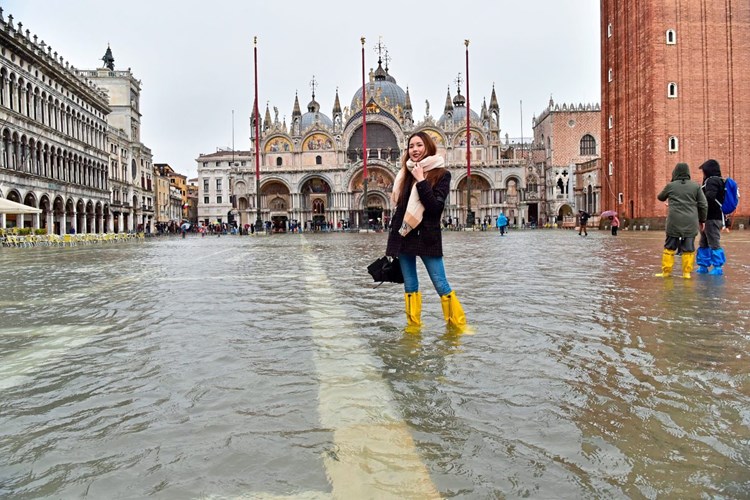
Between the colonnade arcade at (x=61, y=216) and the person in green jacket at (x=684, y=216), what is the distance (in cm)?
3320

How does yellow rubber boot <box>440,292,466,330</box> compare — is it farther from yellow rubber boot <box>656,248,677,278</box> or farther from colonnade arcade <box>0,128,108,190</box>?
colonnade arcade <box>0,128,108,190</box>

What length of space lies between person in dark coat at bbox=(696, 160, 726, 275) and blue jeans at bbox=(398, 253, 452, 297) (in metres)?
6.01

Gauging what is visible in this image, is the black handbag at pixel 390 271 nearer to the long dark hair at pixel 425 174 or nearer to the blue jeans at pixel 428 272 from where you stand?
the blue jeans at pixel 428 272

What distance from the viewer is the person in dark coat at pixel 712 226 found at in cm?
881

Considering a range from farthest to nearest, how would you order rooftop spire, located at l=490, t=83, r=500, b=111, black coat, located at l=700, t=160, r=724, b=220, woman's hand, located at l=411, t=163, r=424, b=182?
rooftop spire, located at l=490, t=83, r=500, b=111, black coat, located at l=700, t=160, r=724, b=220, woman's hand, located at l=411, t=163, r=424, b=182

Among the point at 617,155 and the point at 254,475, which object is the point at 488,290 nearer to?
the point at 254,475

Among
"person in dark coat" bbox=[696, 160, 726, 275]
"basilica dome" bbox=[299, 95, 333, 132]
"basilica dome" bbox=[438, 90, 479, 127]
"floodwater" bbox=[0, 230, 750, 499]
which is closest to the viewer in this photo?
"floodwater" bbox=[0, 230, 750, 499]

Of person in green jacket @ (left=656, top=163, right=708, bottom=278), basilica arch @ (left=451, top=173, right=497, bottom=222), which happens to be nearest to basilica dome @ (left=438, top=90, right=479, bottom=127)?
basilica arch @ (left=451, top=173, right=497, bottom=222)

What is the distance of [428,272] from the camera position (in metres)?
4.77

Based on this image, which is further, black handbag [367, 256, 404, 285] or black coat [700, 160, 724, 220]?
black coat [700, 160, 724, 220]

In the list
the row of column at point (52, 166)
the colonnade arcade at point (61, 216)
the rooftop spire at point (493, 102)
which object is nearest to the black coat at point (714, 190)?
the colonnade arcade at point (61, 216)

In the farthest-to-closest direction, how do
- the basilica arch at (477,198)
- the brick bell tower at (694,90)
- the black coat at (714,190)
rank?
the basilica arch at (477,198) < the brick bell tower at (694,90) < the black coat at (714,190)

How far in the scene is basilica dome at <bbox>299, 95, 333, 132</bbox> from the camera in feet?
250

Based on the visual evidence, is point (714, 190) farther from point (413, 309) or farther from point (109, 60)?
point (109, 60)
